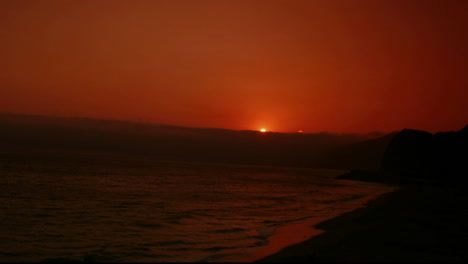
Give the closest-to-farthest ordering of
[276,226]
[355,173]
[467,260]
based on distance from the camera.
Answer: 1. [467,260]
2. [276,226]
3. [355,173]

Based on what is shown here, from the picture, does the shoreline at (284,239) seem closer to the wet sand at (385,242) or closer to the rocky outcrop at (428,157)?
the wet sand at (385,242)

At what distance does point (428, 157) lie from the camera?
366 ft

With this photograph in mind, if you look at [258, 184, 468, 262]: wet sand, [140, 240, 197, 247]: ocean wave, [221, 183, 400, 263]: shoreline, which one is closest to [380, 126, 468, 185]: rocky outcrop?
[258, 184, 468, 262]: wet sand

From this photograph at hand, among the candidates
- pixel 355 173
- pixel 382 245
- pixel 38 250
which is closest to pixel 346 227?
pixel 382 245

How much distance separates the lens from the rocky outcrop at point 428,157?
93.7 meters

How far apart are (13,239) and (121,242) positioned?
Result: 14.6 ft

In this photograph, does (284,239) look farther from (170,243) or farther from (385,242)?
(170,243)

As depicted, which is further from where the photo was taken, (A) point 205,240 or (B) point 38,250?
(A) point 205,240

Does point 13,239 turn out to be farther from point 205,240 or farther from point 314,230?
point 314,230

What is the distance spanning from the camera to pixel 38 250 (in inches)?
544

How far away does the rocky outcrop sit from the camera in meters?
93.7

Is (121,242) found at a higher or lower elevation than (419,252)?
lower

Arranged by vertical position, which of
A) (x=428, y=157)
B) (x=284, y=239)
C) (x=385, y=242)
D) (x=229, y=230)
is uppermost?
(x=428, y=157)

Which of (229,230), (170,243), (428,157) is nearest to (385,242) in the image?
(229,230)
